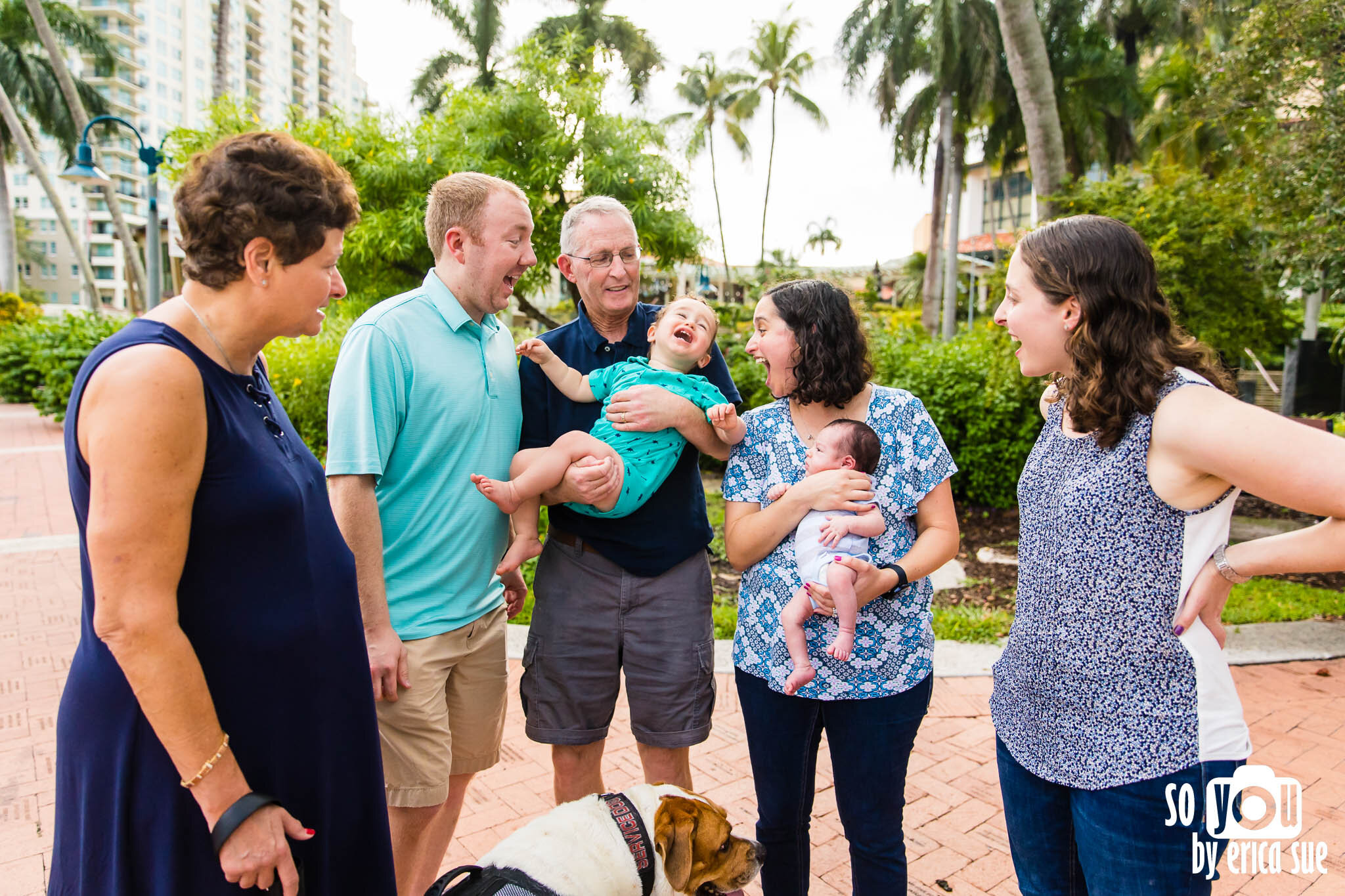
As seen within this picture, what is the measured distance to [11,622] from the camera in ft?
17.5

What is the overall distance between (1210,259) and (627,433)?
8.02 m

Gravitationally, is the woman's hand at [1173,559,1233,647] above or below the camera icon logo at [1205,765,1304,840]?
above

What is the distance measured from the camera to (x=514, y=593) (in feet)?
9.29

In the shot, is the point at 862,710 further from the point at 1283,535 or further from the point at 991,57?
the point at 991,57

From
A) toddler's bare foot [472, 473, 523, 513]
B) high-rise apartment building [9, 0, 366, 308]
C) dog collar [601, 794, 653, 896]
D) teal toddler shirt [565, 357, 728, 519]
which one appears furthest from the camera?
high-rise apartment building [9, 0, 366, 308]

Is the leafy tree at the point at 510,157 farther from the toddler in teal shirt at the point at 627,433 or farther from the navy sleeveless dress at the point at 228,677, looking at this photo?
the navy sleeveless dress at the point at 228,677

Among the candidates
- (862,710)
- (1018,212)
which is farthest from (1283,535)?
(1018,212)

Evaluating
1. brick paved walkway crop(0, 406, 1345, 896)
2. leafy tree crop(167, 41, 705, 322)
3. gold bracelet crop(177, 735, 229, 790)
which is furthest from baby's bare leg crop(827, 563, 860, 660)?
leafy tree crop(167, 41, 705, 322)

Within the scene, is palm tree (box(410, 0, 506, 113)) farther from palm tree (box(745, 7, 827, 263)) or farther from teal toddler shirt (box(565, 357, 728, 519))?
teal toddler shirt (box(565, 357, 728, 519))

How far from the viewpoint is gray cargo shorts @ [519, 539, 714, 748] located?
2.59 metres

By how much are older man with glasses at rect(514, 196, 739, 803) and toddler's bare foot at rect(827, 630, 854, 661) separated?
2.12ft

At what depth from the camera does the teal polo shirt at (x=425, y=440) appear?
2.15 meters

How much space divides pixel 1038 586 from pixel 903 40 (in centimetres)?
3129

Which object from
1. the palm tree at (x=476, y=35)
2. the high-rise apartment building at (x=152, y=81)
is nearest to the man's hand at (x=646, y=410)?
the palm tree at (x=476, y=35)
